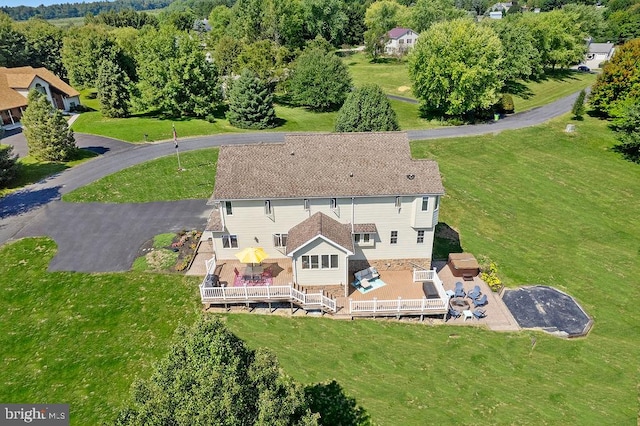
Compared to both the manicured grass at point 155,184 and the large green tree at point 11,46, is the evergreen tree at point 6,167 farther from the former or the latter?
the large green tree at point 11,46

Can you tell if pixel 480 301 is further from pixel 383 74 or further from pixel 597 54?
pixel 597 54

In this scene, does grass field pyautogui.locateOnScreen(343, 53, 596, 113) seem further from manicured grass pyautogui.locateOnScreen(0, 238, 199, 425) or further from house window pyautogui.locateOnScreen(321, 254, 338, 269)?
manicured grass pyautogui.locateOnScreen(0, 238, 199, 425)

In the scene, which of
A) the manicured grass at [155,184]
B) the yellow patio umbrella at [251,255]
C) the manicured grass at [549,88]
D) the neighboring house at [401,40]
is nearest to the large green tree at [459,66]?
the manicured grass at [549,88]

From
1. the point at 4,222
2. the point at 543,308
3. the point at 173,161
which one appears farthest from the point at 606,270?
the point at 4,222

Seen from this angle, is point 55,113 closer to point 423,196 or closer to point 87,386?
point 87,386

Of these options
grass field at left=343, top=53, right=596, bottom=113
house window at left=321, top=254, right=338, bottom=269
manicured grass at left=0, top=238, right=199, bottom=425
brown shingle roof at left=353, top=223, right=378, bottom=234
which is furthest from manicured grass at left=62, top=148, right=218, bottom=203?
grass field at left=343, top=53, right=596, bottom=113

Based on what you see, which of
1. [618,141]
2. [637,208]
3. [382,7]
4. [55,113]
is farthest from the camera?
[382,7]
